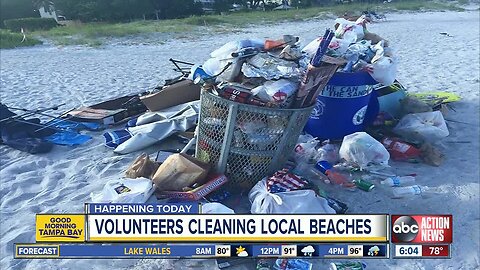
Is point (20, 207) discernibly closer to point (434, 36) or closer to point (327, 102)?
point (327, 102)

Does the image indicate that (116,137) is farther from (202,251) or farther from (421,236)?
(421,236)

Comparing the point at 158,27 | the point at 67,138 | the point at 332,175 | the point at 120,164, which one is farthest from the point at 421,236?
the point at 158,27

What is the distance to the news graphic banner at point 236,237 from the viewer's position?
236cm

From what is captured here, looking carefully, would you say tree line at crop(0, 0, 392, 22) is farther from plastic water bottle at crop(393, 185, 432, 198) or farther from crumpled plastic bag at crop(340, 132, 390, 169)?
plastic water bottle at crop(393, 185, 432, 198)

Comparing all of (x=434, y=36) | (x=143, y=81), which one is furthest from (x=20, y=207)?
(x=434, y=36)

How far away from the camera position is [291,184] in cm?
278

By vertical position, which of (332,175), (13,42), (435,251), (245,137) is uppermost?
(13,42)

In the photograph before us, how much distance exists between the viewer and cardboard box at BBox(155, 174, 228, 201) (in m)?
2.73

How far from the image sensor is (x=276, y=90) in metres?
2.68

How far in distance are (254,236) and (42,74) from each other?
652cm

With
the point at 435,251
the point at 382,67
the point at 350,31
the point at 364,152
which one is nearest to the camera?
the point at 435,251

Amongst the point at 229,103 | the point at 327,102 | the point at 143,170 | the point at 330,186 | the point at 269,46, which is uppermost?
the point at 269,46

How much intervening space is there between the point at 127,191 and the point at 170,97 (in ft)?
5.60

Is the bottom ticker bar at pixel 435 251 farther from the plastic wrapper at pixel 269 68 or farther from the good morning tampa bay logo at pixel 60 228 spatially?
the good morning tampa bay logo at pixel 60 228
